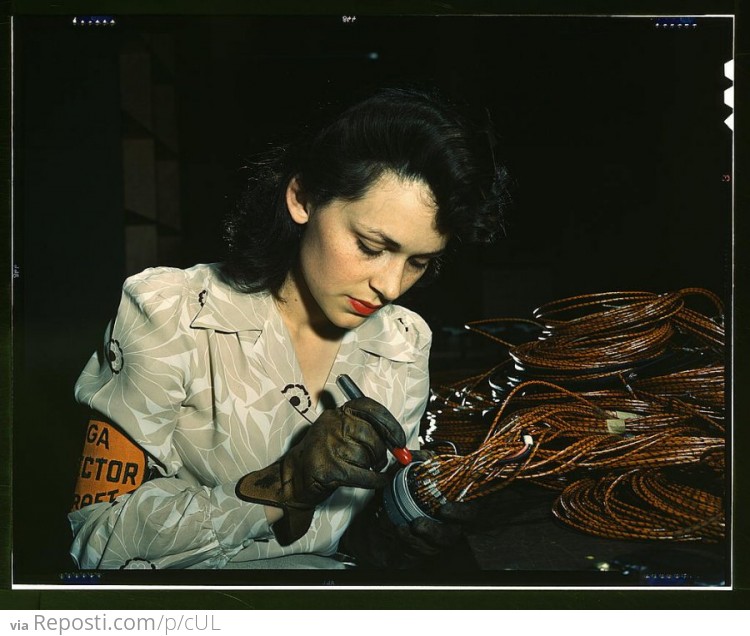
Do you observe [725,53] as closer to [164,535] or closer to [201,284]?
[201,284]

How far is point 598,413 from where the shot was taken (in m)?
1.84

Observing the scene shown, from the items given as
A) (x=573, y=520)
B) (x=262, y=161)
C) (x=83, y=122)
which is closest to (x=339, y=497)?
(x=573, y=520)

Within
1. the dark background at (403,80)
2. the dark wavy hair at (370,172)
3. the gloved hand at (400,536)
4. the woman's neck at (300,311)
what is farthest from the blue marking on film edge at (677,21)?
the gloved hand at (400,536)

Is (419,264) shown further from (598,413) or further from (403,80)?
(598,413)

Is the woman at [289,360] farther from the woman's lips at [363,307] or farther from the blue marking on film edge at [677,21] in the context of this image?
the blue marking on film edge at [677,21]

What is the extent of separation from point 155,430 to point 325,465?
0.49 meters

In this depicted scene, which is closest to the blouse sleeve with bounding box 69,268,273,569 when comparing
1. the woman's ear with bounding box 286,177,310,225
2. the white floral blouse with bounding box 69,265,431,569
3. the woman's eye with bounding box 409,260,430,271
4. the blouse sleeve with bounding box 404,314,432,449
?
the white floral blouse with bounding box 69,265,431,569

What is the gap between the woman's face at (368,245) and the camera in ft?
5.57

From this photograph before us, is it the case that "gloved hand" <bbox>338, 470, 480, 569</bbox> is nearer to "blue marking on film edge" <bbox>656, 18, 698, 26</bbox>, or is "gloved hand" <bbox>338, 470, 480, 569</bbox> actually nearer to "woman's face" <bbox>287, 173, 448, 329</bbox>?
"woman's face" <bbox>287, 173, 448, 329</bbox>

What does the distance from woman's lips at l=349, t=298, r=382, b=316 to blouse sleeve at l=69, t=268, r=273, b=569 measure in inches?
18.5

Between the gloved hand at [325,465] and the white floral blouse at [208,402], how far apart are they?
3 cm

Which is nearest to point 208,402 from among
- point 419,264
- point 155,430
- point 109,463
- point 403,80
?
point 155,430

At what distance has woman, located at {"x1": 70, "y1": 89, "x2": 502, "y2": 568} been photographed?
171 centimetres

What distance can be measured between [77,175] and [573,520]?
1798 mm
